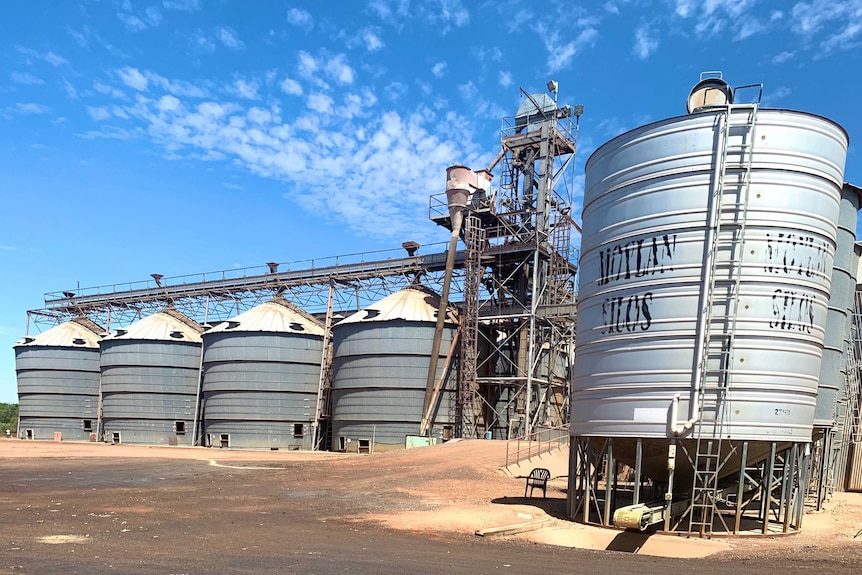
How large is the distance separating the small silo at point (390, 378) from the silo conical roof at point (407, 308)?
0.24ft

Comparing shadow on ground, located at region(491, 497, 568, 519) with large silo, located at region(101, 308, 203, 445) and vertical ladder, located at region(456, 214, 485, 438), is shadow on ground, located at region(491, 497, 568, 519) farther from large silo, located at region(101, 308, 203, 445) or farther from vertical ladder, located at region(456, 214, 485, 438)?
large silo, located at region(101, 308, 203, 445)

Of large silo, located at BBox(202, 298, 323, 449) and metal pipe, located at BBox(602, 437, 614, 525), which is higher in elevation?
metal pipe, located at BBox(602, 437, 614, 525)

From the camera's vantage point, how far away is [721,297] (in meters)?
15.3

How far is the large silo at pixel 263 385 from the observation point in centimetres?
5353

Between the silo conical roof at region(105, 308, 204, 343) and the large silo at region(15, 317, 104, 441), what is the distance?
732cm

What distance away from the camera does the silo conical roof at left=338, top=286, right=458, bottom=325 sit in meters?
48.5

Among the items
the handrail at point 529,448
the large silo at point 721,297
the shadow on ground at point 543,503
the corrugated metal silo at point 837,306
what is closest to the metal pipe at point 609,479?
the large silo at point 721,297

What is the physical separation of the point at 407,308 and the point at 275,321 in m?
13.0

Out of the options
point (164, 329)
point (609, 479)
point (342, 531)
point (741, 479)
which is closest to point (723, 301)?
point (741, 479)

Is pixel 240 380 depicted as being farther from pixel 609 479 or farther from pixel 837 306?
pixel 837 306

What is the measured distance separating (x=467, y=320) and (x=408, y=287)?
7.34m

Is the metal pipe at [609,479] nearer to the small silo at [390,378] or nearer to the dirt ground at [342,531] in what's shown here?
the dirt ground at [342,531]

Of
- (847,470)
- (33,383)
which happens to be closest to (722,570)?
(847,470)

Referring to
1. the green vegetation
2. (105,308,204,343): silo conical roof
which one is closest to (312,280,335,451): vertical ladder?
(105,308,204,343): silo conical roof
